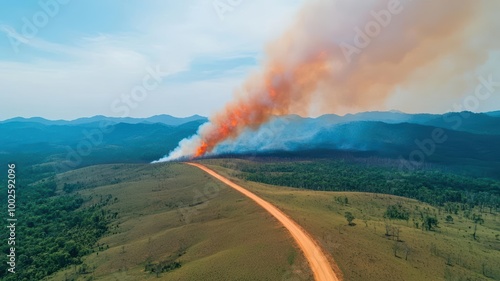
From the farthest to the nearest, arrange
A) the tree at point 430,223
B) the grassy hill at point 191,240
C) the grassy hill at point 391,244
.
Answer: the tree at point 430,223 < the grassy hill at point 191,240 < the grassy hill at point 391,244

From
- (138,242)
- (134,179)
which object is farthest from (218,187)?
(134,179)

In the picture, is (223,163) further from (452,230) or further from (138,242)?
(452,230)

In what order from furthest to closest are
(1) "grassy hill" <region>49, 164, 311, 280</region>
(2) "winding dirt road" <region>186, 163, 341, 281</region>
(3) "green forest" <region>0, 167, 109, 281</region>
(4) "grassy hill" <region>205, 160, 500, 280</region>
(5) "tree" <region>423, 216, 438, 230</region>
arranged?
(5) "tree" <region>423, 216, 438, 230</region> < (3) "green forest" <region>0, 167, 109, 281</region> < (1) "grassy hill" <region>49, 164, 311, 280</region> < (4) "grassy hill" <region>205, 160, 500, 280</region> < (2) "winding dirt road" <region>186, 163, 341, 281</region>

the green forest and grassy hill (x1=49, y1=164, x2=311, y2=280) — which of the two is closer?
grassy hill (x1=49, y1=164, x2=311, y2=280)

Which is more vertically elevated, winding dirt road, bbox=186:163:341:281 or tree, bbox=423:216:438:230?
winding dirt road, bbox=186:163:341:281

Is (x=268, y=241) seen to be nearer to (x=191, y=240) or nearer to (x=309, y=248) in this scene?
(x=309, y=248)

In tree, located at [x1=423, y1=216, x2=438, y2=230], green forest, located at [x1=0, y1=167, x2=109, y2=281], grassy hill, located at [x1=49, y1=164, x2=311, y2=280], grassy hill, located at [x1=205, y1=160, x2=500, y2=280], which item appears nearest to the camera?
grassy hill, located at [x1=205, y1=160, x2=500, y2=280]

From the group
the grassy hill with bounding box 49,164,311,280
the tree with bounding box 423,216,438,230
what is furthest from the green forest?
the tree with bounding box 423,216,438,230

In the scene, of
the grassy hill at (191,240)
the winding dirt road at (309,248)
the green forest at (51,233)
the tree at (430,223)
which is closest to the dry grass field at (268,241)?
the grassy hill at (191,240)

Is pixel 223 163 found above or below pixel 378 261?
above

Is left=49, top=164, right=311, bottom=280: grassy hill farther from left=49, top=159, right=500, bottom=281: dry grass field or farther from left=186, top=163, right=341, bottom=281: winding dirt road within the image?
left=186, top=163, right=341, bottom=281: winding dirt road

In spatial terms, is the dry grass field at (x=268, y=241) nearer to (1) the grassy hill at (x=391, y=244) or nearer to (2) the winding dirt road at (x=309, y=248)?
(1) the grassy hill at (x=391, y=244)
